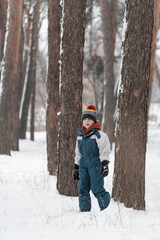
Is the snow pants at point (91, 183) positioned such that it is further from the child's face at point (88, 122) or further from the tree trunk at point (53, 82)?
the tree trunk at point (53, 82)

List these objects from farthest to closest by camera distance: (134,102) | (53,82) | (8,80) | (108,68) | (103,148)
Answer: (108,68), (8,80), (53,82), (134,102), (103,148)

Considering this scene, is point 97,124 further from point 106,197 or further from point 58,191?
point 58,191

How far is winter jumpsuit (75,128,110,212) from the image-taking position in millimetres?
5418

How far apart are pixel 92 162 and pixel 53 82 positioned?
4.04 m

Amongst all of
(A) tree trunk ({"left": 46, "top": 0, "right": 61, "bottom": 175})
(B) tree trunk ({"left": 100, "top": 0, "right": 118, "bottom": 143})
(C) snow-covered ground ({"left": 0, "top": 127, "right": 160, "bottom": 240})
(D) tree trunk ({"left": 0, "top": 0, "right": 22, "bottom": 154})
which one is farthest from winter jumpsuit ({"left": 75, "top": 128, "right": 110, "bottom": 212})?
(B) tree trunk ({"left": 100, "top": 0, "right": 118, "bottom": 143})

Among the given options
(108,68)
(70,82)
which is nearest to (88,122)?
(70,82)

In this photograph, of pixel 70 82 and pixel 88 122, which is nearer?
pixel 88 122

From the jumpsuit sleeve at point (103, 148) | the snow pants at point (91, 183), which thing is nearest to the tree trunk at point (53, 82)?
the snow pants at point (91, 183)

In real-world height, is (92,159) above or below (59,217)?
above

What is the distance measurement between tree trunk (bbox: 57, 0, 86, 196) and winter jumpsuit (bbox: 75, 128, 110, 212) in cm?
104

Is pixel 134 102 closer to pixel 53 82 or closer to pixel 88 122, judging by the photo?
pixel 88 122

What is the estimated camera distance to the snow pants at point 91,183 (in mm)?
5473

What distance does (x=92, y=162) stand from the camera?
215 inches

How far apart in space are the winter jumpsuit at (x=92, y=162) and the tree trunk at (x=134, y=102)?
14.6 inches
